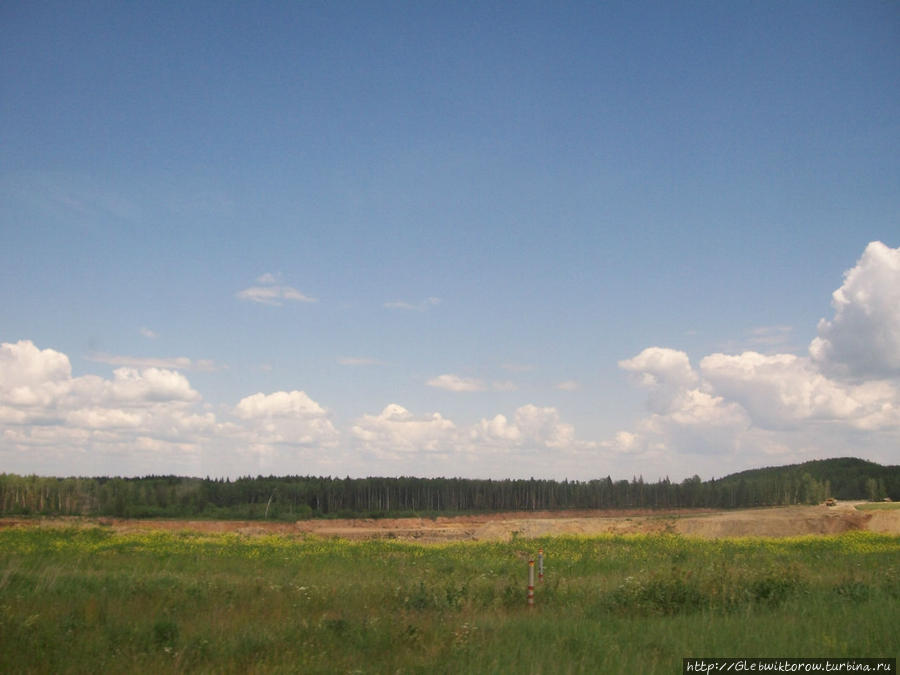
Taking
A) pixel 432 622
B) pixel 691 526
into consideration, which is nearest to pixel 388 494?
pixel 691 526

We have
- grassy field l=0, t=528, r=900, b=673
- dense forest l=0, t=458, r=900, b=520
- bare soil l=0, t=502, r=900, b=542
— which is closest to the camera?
grassy field l=0, t=528, r=900, b=673

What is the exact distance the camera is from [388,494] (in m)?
122

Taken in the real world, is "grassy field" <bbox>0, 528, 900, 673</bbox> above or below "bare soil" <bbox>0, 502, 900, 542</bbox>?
above

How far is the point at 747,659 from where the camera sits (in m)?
9.55

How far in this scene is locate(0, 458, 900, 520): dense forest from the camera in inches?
4200

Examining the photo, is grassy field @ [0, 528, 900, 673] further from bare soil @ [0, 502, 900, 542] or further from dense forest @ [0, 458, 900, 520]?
dense forest @ [0, 458, 900, 520]

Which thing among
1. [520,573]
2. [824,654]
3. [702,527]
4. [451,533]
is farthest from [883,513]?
[824,654]

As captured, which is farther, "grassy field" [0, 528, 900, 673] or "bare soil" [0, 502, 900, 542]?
"bare soil" [0, 502, 900, 542]

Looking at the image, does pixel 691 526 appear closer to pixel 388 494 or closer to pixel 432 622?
pixel 432 622

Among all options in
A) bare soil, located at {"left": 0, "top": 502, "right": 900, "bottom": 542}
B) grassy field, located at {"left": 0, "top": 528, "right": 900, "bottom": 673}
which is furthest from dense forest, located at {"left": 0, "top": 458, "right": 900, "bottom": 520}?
grassy field, located at {"left": 0, "top": 528, "right": 900, "bottom": 673}

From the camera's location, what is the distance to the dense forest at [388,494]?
107m

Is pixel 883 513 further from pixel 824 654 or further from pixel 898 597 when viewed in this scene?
pixel 824 654

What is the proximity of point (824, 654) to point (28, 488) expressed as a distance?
121184 mm

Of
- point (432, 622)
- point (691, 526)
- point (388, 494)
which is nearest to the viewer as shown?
point (432, 622)
